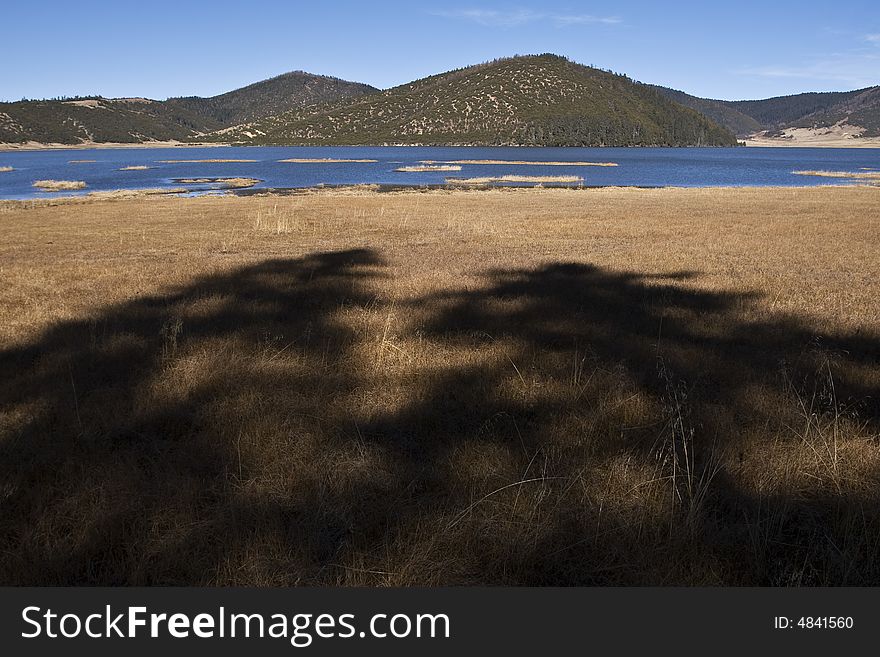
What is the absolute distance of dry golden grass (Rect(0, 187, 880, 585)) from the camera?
3420 mm

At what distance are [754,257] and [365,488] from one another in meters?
15.1

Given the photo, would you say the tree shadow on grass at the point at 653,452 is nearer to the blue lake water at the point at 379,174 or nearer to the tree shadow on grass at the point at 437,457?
the tree shadow on grass at the point at 437,457

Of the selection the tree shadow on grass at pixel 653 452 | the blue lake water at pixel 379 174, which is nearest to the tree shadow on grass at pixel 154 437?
the tree shadow on grass at pixel 653 452

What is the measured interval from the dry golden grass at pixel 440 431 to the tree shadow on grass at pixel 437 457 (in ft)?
0.07

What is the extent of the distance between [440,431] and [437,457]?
488 mm

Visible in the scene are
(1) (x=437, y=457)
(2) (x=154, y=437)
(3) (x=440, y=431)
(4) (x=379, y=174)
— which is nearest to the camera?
(1) (x=437, y=457)

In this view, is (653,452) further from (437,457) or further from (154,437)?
(154,437)

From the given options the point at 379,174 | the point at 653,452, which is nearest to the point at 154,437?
the point at 653,452

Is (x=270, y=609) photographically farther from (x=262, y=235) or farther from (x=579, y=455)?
(x=262, y=235)

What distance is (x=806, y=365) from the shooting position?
689 cm

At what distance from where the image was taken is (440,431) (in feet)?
16.7

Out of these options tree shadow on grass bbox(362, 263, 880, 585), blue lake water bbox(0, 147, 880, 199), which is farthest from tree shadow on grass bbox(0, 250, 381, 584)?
blue lake water bbox(0, 147, 880, 199)

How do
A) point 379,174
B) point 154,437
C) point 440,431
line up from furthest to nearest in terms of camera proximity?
point 379,174 → point 440,431 → point 154,437

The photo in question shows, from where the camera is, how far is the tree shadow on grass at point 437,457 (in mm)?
3381
